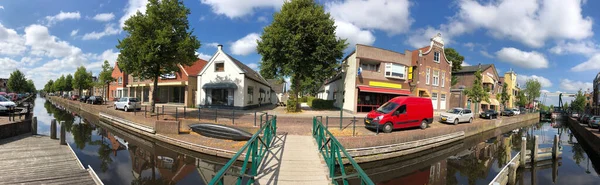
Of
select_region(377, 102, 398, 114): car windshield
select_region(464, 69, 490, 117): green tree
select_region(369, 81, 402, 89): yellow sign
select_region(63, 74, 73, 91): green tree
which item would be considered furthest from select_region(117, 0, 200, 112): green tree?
select_region(63, 74, 73, 91): green tree

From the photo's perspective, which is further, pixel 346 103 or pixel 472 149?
pixel 346 103

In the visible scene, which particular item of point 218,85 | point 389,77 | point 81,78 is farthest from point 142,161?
point 81,78

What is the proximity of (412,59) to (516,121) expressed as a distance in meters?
18.2

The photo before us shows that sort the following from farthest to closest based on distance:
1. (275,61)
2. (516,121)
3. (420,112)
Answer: (516,121) → (275,61) → (420,112)

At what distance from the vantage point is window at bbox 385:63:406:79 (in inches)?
1023

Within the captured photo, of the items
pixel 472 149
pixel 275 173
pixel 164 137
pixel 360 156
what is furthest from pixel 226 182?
pixel 472 149

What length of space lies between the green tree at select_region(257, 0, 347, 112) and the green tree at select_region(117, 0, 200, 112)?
7.06 m

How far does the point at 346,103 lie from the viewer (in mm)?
26375

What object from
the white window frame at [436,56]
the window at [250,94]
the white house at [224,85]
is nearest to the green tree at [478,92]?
the white window frame at [436,56]

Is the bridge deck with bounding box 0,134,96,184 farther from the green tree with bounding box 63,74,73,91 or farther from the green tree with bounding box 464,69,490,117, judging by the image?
the green tree with bounding box 63,74,73,91

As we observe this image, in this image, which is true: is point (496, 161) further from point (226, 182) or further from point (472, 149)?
point (226, 182)

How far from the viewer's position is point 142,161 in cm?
1080

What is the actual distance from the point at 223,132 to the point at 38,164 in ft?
21.4

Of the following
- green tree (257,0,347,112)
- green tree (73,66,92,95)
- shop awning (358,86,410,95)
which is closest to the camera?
green tree (257,0,347,112)
